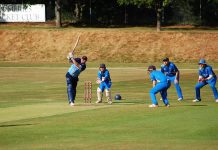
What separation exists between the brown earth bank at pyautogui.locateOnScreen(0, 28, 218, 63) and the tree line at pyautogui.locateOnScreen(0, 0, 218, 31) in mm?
6228

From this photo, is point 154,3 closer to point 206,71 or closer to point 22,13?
point 22,13

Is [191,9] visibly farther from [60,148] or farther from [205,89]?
[60,148]

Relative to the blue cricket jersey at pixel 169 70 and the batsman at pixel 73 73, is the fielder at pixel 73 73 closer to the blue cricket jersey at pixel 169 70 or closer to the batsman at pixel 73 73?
the batsman at pixel 73 73

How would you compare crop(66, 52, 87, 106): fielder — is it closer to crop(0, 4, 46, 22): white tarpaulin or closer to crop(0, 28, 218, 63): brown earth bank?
crop(0, 28, 218, 63): brown earth bank

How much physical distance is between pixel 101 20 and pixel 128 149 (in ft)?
232

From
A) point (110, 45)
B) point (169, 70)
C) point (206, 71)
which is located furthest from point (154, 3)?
point (206, 71)

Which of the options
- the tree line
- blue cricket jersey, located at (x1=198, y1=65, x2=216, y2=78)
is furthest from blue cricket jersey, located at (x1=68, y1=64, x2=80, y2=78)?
the tree line

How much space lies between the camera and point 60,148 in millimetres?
20359

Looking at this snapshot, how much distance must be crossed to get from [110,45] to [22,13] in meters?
15.9

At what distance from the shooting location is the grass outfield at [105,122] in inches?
839

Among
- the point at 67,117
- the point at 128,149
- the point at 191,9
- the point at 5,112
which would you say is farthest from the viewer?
the point at 191,9

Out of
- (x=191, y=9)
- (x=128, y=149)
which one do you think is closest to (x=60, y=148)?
(x=128, y=149)

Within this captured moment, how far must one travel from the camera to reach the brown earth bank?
7500 centimetres

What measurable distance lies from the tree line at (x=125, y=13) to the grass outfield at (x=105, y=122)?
4423 cm
